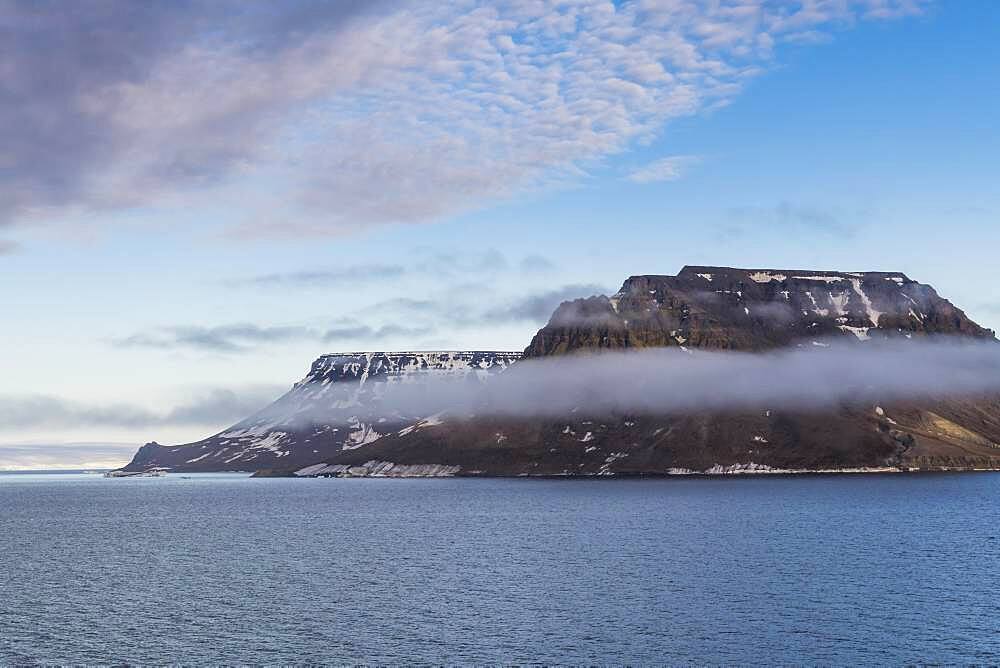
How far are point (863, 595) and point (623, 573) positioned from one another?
28185mm

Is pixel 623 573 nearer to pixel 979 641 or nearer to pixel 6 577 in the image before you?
pixel 979 641

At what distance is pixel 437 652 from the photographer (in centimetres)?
7881

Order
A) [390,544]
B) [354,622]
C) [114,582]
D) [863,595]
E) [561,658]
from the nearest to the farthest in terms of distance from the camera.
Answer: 1. [561,658]
2. [354,622]
3. [863,595]
4. [114,582]
5. [390,544]

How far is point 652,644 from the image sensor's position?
81.1 m

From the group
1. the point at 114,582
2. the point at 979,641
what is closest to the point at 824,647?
the point at 979,641

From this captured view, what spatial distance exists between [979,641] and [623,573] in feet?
150

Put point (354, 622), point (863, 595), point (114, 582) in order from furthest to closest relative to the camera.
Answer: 1. point (114, 582)
2. point (863, 595)
3. point (354, 622)

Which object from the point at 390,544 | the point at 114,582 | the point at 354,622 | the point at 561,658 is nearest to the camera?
the point at 561,658

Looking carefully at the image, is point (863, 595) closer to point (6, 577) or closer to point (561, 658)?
point (561, 658)

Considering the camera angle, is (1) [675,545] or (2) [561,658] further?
(1) [675,545]

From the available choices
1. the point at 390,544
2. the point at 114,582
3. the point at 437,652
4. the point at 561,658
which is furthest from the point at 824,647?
the point at 390,544

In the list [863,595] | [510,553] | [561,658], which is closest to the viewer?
[561,658]

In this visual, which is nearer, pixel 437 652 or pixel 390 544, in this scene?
pixel 437 652

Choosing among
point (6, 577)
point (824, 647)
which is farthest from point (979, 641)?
point (6, 577)
